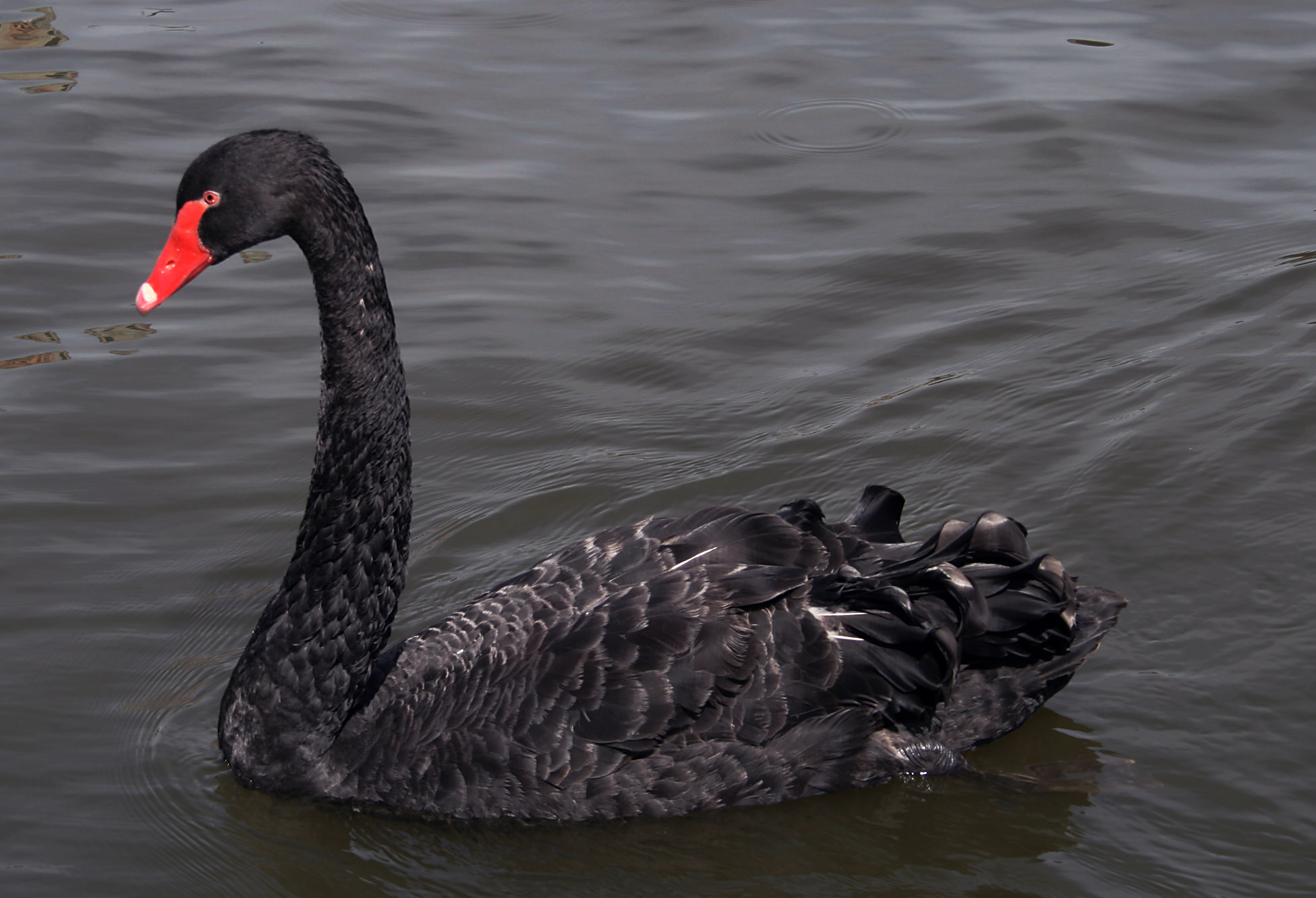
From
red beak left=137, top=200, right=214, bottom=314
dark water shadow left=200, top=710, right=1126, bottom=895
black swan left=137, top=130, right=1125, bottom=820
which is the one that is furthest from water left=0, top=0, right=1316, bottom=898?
red beak left=137, top=200, right=214, bottom=314

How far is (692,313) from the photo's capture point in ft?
24.4

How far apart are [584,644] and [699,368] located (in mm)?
2973

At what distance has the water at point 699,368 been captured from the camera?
14.1ft

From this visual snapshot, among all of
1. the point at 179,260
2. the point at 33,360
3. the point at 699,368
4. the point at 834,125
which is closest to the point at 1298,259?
the point at 699,368

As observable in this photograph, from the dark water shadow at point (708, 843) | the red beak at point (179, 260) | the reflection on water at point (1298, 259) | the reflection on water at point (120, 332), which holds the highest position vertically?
the red beak at point (179, 260)

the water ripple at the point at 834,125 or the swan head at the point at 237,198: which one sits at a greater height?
the swan head at the point at 237,198

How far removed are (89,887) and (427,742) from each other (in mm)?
1049

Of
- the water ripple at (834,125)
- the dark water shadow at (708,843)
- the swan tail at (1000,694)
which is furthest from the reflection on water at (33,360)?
the swan tail at (1000,694)

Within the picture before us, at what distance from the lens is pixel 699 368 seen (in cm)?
701

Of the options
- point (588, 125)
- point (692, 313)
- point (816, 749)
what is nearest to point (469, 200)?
point (588, 125)

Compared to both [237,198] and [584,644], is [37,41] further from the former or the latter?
[584,644]

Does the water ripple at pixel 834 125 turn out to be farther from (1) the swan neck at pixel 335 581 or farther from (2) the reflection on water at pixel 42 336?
(1) the swan neck at pixel 335 581

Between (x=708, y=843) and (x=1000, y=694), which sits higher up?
(x=1000, y=694)

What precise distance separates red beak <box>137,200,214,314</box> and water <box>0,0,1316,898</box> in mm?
1569
